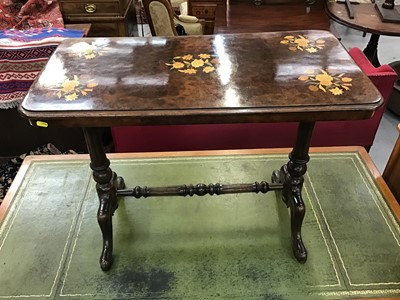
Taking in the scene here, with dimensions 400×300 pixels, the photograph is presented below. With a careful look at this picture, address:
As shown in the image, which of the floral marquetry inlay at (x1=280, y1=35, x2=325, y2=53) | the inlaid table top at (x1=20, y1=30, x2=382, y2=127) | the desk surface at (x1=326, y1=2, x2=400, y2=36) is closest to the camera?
the inlaid table top at (x1=20, y1=30, x2=382, y2=127)

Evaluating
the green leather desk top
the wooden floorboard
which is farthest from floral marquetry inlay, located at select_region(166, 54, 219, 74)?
the wooden floorboard

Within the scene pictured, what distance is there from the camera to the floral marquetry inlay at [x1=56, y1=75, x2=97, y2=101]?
121cm

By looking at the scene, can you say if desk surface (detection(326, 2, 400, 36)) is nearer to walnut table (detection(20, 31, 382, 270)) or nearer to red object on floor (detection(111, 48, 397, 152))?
red object on floor (detection(111, 48, 397, 152))

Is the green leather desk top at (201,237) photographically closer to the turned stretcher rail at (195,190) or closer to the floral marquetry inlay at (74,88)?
the turned stretcher rail at (195,190)

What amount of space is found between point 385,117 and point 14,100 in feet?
8.95

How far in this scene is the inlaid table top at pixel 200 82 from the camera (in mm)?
1148

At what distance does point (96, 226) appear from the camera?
5.94 ft

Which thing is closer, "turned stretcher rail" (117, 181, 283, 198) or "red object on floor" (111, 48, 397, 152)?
"turned stretcher rail" (117, 181, 283, 198)

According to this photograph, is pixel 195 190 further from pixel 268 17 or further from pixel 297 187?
pixel 268 17

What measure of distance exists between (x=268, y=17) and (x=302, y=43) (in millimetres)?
1682

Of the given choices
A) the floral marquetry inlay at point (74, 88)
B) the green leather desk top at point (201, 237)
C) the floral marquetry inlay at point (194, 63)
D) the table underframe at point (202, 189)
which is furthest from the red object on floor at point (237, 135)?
the floral marquetry inlay at point (74, 88)

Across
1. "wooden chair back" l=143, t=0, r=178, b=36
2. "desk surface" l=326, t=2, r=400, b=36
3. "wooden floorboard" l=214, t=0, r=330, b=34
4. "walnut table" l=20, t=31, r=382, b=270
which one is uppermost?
"walnut table" l=20, t=31, r=382, b=270

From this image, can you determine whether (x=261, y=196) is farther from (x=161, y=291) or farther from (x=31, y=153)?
(x=31, y=153)

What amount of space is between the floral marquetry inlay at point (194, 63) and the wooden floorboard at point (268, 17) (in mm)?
1474
